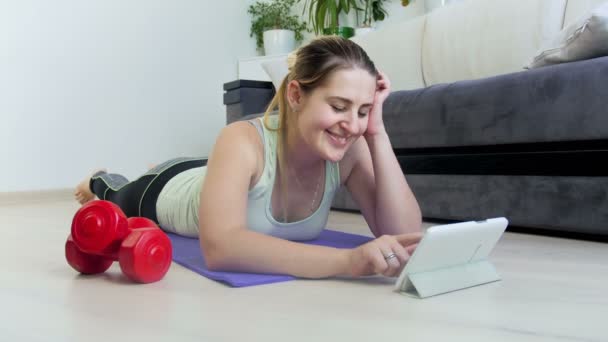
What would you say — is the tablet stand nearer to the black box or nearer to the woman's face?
the woman's face

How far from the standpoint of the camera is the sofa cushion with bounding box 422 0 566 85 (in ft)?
8.24

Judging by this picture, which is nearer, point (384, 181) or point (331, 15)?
point (384, 181)

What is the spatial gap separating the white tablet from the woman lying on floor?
0.04m

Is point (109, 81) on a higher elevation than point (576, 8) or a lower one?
lower

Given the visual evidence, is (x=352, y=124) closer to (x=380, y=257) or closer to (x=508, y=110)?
(x=380, y=257)

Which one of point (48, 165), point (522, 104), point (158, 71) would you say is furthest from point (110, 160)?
point (522, 104)

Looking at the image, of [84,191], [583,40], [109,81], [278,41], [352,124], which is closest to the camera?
[352,124]

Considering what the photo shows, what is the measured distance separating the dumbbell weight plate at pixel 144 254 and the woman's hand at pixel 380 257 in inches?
14.6

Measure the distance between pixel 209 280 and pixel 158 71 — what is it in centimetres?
295

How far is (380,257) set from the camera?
103 cm

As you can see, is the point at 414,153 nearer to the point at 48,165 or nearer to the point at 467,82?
the point at 467,82

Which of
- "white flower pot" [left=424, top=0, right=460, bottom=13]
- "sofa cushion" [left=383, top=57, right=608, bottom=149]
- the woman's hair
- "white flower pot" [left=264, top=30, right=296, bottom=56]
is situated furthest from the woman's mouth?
"white flower pot" [left=264, top=30, right=296, bottom=56]

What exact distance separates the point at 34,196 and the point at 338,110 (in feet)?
8.78

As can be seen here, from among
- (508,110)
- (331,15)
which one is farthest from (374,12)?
(508,110)
